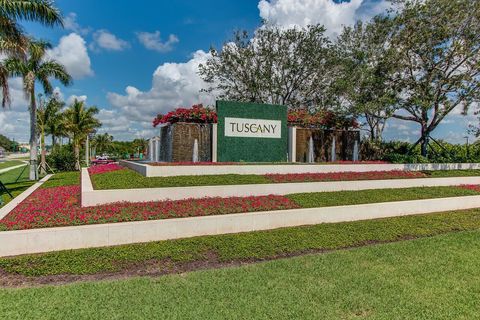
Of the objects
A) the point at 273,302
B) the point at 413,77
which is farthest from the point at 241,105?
the point at 273,302

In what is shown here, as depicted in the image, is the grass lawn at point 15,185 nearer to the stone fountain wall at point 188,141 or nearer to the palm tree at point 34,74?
the palm tree at point 34,74

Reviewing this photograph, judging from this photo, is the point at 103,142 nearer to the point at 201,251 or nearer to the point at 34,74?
the point at 34,74

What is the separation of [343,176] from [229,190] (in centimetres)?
465

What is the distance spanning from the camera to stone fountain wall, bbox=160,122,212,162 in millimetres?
12328

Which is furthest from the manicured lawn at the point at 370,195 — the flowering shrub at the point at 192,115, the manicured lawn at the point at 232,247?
the flowering shrub at the point at 192,115

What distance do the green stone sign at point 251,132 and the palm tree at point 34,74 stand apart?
938cm

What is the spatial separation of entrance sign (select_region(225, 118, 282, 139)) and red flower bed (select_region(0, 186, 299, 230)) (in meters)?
5.01

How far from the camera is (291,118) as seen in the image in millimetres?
14742

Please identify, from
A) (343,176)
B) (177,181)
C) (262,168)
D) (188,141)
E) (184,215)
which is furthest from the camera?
(188,141)

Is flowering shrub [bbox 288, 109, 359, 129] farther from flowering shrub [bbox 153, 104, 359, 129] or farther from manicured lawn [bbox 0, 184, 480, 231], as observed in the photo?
manicured lawn [bbox 0, 184, 480, 231]

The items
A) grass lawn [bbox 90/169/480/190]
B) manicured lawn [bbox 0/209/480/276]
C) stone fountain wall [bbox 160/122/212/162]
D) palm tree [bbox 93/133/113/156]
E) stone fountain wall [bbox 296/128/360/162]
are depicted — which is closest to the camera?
manicured lawn [bbox 0/209/480/276]

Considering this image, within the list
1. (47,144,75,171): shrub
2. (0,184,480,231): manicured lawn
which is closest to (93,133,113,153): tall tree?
(47,144,75,171): shrub

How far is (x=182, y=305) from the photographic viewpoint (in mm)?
3506

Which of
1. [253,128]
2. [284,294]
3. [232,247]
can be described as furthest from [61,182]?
[284,294]
